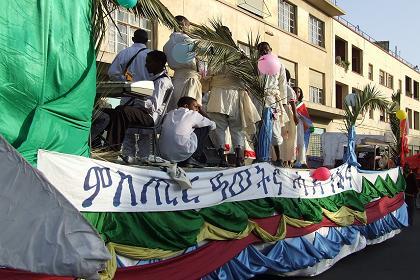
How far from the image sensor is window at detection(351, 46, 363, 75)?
33781 millimetres

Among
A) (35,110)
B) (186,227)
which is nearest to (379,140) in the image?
(186,227)

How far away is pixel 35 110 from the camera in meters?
3.46

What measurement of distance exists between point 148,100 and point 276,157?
3013mm

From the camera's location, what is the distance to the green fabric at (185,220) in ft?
13.1

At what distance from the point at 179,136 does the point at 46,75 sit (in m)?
2.14

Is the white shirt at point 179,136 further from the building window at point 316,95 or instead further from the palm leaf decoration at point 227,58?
the building window at point 316,95

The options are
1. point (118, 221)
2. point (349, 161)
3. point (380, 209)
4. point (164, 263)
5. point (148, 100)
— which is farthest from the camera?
point (380, 209)

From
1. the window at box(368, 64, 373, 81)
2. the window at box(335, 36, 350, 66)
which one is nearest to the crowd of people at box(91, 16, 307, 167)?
the window at box(335, 36, 350, 66)

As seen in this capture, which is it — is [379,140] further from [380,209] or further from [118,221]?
[118,221]

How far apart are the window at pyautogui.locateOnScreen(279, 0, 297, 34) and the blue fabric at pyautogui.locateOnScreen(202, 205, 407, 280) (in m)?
17.1

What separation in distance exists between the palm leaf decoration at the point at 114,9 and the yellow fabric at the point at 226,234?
5.38 ft

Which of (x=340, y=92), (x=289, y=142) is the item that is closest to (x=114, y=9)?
(x=289, y=142)

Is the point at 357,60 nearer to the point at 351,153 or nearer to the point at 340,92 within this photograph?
the point at 340,92

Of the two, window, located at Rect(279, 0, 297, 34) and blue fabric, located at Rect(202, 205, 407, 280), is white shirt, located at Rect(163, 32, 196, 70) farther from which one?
window, located at Rect(279, 0, 297, 34)
